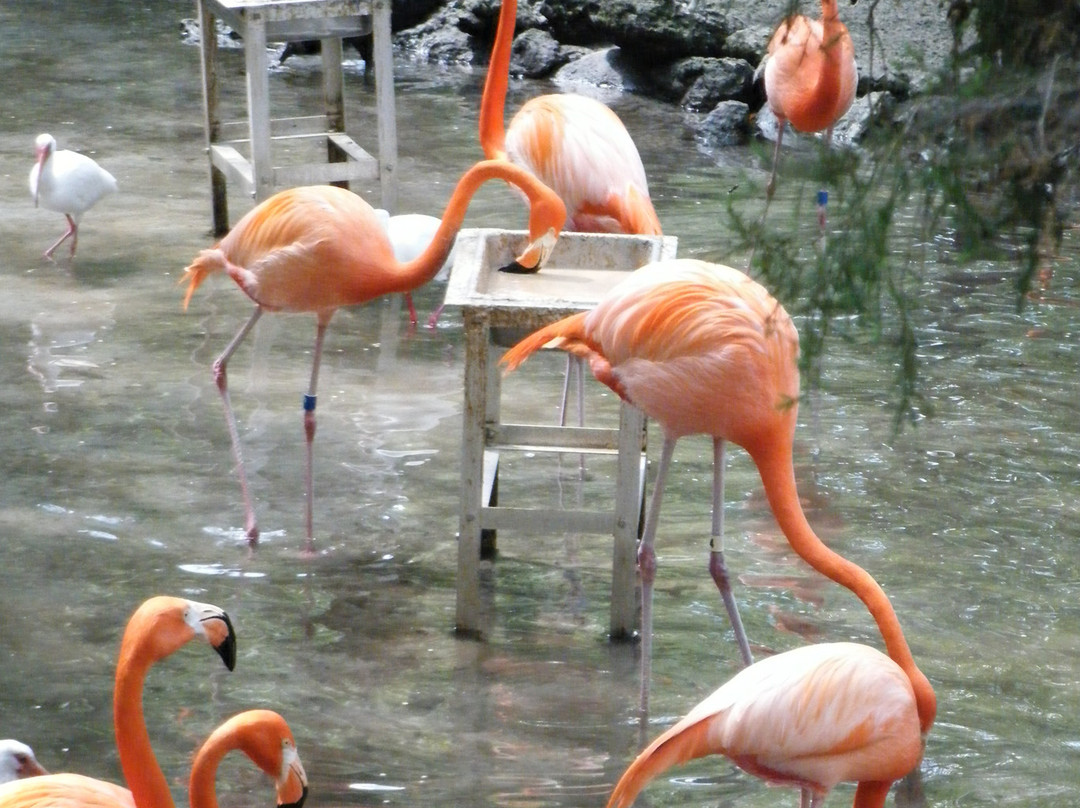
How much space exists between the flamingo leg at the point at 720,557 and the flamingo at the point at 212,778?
121 centimetres

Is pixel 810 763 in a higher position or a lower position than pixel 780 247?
lower

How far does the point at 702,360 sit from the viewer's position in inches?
118

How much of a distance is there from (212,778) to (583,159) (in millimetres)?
2472

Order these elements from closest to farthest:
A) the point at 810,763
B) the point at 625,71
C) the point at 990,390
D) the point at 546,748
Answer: the point at 810,763 < the point at 546,748 < the point at 990,390 < the point at 625,71

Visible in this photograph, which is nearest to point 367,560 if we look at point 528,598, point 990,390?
point 528,598

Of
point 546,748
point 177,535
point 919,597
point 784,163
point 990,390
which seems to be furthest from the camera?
point 990,390

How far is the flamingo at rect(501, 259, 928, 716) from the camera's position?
2984mm

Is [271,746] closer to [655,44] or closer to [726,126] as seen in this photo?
[726,126]

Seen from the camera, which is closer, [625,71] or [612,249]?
[612,249]

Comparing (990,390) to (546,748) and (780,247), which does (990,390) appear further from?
(780,247)

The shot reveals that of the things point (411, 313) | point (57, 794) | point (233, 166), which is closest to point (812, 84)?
point (411, 313)

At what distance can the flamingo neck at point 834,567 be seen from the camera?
2.56 metres

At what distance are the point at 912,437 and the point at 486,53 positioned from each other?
7201 mm

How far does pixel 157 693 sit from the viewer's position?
3.23m
